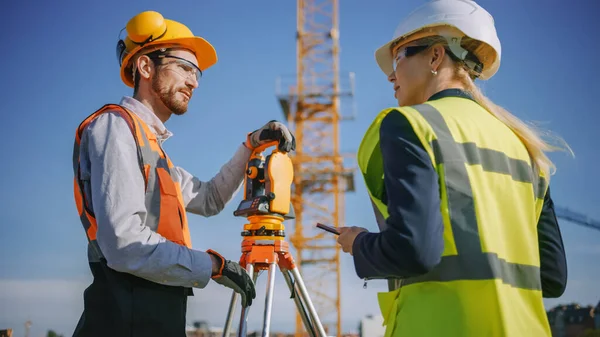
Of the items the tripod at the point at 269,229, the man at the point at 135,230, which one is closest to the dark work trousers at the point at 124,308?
the man at the point at 135,230

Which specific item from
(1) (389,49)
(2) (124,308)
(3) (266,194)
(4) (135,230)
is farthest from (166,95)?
(1) (389,49)

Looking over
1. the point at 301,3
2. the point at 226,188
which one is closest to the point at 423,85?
the point at 226,188

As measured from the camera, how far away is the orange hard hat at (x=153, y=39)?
2893 millimetres

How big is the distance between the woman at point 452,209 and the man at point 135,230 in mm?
902

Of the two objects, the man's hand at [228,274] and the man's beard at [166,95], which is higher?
the man's beard at [166,95]

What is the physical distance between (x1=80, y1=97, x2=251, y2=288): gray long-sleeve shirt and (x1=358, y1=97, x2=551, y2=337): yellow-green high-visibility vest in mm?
968

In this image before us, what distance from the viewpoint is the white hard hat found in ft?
6.19

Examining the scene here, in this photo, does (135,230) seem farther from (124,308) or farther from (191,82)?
(191,82)

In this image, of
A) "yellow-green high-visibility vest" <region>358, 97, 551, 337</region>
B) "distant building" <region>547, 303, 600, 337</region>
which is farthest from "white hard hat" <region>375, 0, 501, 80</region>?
"distant building" <region>547, 303, 600, 337</region>

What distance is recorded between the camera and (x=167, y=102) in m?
2.98

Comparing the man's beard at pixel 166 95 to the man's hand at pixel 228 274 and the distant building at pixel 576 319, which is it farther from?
the distant building at pixel 576 319

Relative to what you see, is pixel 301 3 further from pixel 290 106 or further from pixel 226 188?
pixel 226 188

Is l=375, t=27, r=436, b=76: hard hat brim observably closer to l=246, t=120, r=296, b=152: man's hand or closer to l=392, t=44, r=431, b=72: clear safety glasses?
l=392, t=44, r=431, b=72: clear safety glasses

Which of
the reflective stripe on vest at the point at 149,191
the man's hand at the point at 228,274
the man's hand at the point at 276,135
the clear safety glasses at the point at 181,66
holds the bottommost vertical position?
the man's hand at the point at 228,274
